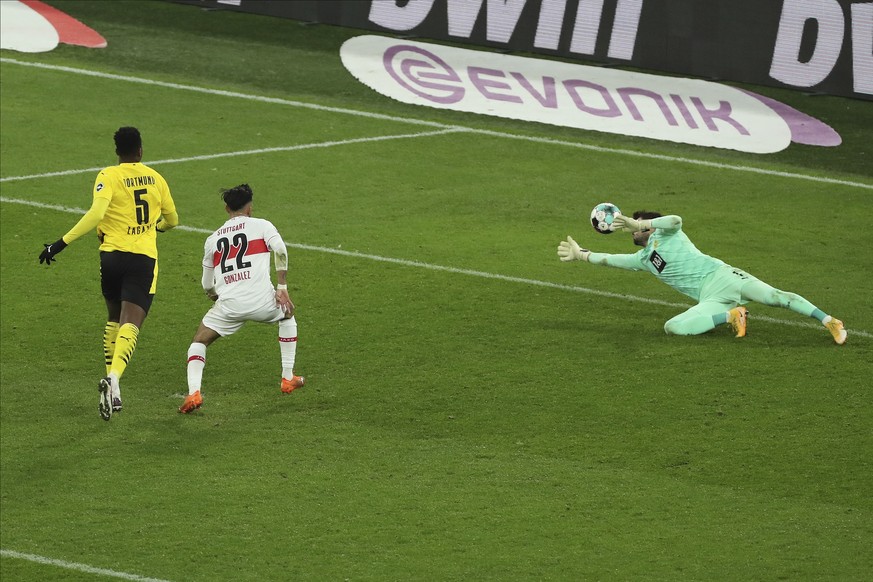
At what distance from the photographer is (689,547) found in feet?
36.9

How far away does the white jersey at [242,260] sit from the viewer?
42.0 feet

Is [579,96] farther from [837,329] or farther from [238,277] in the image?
[238,277]

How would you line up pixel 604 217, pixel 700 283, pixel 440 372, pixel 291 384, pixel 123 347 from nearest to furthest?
pixel 123 347 < pixel 291 384 < pixel 440 372 < pixel 604 217 < pixel 700 283

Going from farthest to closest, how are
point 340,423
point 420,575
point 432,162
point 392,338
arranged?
→ point 432,162 → point 392,338 → point 340,423 → point 420,575

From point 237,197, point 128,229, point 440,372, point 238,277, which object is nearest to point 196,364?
point 238,277

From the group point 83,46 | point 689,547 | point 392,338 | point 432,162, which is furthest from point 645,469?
point 83,46

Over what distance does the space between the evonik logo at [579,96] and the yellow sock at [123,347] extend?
1234 centimetres

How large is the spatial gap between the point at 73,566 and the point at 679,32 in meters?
15.4

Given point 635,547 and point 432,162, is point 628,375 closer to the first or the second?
point 635,547

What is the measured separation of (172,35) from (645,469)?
16.9 meters

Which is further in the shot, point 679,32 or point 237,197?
point 679,32

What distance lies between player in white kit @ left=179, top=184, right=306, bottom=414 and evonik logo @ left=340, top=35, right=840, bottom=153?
1139cm

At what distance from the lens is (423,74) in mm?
24906

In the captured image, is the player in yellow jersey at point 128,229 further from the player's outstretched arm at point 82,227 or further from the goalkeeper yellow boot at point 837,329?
the goalkeeper yellow boot at point 837,329
